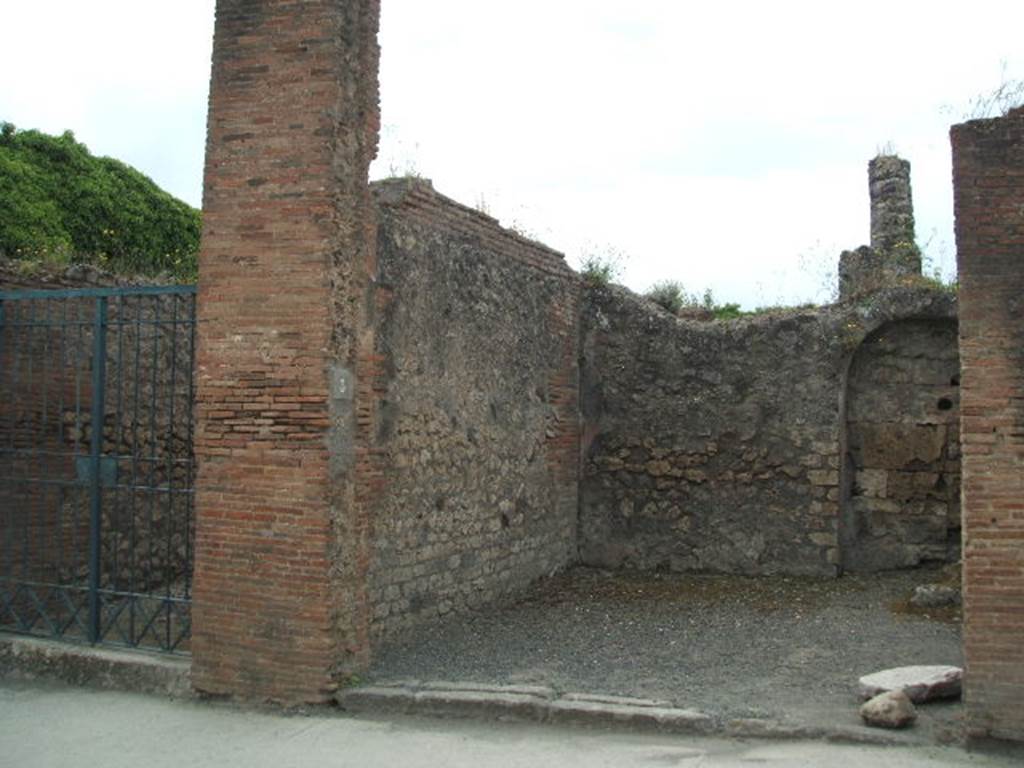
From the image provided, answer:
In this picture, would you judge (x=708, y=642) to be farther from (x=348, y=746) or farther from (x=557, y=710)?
(x=348, y=746)

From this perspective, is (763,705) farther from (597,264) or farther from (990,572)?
(597,264)

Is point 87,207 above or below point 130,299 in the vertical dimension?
above

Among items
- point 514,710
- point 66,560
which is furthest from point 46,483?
point 514,710

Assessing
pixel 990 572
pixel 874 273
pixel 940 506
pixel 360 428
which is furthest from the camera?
pixel 874 273

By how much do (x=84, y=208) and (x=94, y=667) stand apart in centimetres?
1407

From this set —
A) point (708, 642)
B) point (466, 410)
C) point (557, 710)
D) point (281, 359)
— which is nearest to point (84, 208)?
point (466, 410)

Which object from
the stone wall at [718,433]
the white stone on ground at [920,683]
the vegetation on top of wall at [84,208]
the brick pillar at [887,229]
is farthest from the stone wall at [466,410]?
the vegetation on top of wall at [84,208]

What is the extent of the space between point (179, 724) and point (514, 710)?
1904 mm

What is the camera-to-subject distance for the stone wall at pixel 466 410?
283 inches

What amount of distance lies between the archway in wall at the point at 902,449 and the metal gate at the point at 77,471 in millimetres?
6344

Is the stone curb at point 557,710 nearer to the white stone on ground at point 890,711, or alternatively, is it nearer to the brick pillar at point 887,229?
the white stone on ground at point 890,711

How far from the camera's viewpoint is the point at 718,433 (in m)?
10.3

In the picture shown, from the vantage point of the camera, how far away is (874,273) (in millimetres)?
10477

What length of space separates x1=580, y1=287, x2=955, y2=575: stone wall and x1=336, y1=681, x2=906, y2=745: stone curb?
4643 mm
